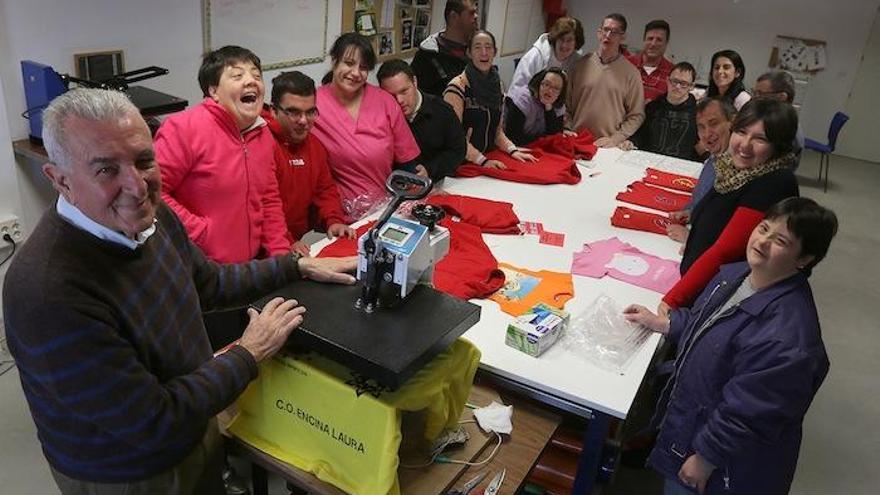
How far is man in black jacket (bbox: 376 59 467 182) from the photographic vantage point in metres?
2.90

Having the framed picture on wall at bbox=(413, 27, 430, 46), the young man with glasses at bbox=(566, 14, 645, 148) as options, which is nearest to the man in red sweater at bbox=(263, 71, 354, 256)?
the young man with glasses at bbox=(566, 14, 645, 148)

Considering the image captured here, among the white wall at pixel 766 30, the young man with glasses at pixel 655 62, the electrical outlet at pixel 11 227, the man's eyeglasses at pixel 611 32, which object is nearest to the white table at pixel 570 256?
the man's eyeglasses at pixel 611 32

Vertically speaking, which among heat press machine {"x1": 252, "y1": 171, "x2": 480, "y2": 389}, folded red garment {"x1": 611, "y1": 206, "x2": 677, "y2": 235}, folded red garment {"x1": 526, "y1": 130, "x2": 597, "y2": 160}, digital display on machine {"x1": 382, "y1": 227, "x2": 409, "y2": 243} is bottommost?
folded red garment {"x1": 611, "y1": 206, "x2": 677, "y2": 235}

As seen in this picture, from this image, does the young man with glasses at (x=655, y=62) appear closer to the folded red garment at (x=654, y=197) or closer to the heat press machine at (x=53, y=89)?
the folded red garment at (x=654, y=197)

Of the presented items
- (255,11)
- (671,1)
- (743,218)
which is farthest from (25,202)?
(671,1)

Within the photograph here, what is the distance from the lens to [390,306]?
149 cm

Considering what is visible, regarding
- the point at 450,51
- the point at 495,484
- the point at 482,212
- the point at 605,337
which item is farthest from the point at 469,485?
the point at 450,51

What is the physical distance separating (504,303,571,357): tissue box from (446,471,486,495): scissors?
435 mm

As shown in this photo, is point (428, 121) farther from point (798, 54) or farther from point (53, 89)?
point (798, 54)

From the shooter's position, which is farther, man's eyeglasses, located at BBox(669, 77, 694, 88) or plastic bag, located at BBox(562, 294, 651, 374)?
man's eyeglasses, located at BBox(669, 77, 694, 88)

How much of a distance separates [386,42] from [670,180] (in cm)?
273

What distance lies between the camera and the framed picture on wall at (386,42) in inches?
205

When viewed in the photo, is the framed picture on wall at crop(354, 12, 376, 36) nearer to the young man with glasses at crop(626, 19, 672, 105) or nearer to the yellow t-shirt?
the young man with glasses at crop(626, 19, 672, 105)

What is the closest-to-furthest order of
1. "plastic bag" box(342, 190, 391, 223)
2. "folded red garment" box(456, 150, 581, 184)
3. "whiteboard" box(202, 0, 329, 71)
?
"plastic bag" box(342, 190, 391, 223) < "folded red garment" box(456, 150, 581, 184) < "whiteboard" box(202, 0, 329, 71)
